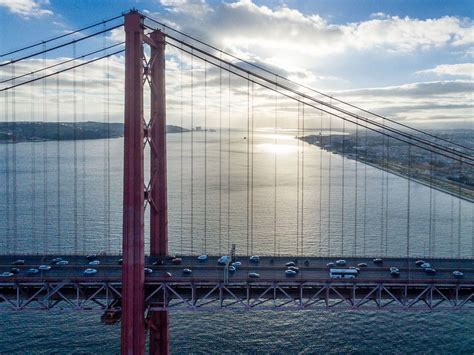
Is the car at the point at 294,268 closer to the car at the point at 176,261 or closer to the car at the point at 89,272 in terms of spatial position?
the car at the point at 176,261

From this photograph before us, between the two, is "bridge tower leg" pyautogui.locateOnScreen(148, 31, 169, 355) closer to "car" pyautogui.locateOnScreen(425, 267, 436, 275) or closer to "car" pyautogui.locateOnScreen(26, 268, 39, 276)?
"car" pyautogui.locateOnScreen(26, 268, 39, 276)

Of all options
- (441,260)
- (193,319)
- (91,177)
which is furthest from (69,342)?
(91,177)

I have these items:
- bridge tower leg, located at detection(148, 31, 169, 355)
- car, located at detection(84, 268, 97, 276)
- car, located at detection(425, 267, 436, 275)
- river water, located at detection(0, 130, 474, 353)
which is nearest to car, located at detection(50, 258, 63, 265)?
car, located at detection(84, 268, 97, 276)

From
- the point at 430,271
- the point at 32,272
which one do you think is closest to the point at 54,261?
the point at 32,272

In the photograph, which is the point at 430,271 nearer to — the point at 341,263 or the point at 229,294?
the point at 341,263

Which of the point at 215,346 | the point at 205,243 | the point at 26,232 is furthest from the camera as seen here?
the point at 26,232

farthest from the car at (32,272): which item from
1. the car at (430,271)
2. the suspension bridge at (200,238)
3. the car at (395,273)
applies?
the car at (430,271)

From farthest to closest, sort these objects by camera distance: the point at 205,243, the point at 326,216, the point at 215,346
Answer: the point at 326,216 → the point at 205,243 → the point at 215,346

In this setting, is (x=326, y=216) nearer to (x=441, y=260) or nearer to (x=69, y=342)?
(x=441, y=260)
